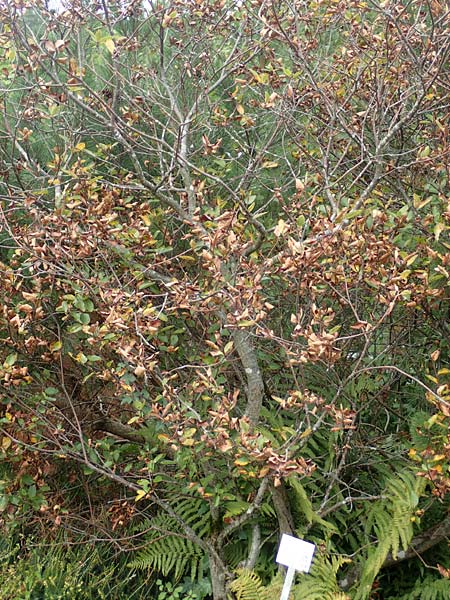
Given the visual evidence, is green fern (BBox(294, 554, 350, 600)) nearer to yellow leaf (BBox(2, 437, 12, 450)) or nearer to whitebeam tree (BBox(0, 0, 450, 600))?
whitebeam tree (BBox(0, 0, 450, 600))

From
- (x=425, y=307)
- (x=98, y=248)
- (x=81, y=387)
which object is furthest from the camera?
(x=81, y=387)

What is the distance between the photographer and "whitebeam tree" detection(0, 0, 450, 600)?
8.93 feet

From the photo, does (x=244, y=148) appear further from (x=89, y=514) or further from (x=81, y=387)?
(x=89, y=514)

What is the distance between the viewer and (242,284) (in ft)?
8.48

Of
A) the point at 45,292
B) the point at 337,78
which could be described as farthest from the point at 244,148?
the point at 45,292

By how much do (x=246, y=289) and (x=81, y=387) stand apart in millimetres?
1797

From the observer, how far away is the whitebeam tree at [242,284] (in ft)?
8.93

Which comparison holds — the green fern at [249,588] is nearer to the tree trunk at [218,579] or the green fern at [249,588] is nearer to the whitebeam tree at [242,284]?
the whitebeam tree at [242,284]

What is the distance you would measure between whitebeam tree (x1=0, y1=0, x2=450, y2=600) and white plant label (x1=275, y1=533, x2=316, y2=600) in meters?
0.29

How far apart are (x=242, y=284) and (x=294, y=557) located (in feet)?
3.62

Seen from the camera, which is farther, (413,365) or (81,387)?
(81,387)

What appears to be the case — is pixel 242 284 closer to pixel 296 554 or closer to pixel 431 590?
pixel 296 554

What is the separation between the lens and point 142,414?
9.63 ft

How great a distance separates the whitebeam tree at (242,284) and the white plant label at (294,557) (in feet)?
0.94
